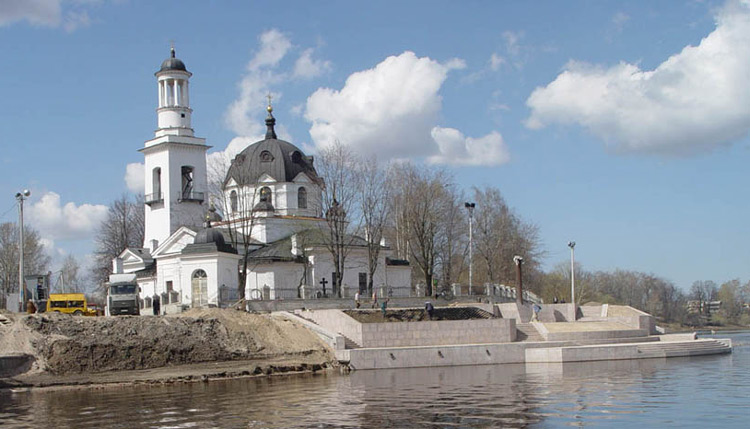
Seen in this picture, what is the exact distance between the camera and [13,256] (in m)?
77.7

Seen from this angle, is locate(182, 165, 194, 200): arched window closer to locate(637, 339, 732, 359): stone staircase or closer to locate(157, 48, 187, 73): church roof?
locate(157, 48, 187, 73): church roof

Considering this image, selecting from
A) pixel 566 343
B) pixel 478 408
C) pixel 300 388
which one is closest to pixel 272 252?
pixel 566 343

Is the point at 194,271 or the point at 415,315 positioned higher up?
the point at 194,271

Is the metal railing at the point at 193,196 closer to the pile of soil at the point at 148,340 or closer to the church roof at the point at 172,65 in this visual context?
the church roof at the point at 172,65

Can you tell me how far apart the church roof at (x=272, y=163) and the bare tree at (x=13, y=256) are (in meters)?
23.2

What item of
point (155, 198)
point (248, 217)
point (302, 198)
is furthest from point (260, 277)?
point (155, 198)

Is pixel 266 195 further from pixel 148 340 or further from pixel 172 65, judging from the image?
pixel 148 340

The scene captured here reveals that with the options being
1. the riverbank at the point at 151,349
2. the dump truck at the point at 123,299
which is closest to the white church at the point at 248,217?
the dump truck at the point at 123,299

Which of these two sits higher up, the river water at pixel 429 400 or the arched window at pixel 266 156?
the arched window at pixel 266 156

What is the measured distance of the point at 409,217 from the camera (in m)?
62.6

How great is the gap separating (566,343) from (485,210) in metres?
32.5

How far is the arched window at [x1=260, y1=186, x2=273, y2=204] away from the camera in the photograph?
64606 mm

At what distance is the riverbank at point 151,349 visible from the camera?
3372 centimetres

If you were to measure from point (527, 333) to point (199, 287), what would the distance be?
1977 centimetres
